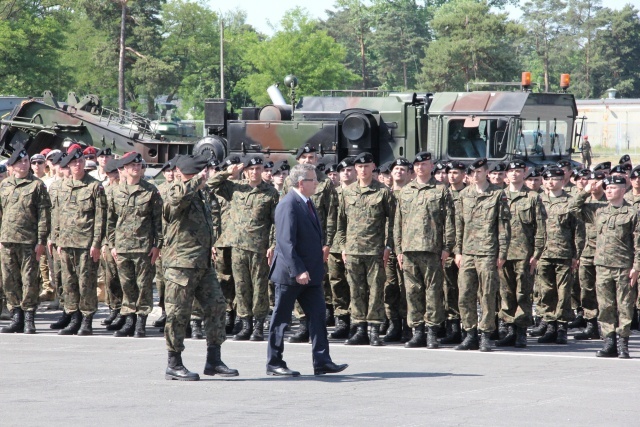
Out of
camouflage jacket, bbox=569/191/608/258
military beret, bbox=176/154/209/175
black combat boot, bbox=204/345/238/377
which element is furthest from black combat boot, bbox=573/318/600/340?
military beret, bbox=176/154/209/175

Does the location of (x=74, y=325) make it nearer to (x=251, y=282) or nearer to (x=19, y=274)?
(x=19, y=274)

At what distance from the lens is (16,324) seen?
1212 centimetres

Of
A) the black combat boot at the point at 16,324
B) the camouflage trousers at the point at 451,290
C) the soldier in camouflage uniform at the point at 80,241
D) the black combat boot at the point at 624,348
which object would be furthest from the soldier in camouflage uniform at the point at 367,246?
the black combat boot at the point at 16,324

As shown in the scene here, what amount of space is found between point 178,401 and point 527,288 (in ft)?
15.6

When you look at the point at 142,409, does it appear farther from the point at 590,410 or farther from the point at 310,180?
the point at 590,410

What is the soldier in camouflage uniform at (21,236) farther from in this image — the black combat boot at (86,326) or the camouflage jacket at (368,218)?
the camouflage jacket at (368,218)

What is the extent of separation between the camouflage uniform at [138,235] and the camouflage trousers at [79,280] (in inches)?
17.8

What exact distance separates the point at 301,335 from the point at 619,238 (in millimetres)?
3452

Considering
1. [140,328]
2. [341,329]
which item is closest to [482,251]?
[341,329]

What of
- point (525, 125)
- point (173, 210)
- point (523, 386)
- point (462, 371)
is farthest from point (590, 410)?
point (525, 125)

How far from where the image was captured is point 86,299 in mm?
11883

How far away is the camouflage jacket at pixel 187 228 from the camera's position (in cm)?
888

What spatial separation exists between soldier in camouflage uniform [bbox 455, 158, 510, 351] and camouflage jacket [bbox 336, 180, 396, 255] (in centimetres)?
81

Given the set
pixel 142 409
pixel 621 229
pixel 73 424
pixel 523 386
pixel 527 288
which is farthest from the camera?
pixel 527 288
